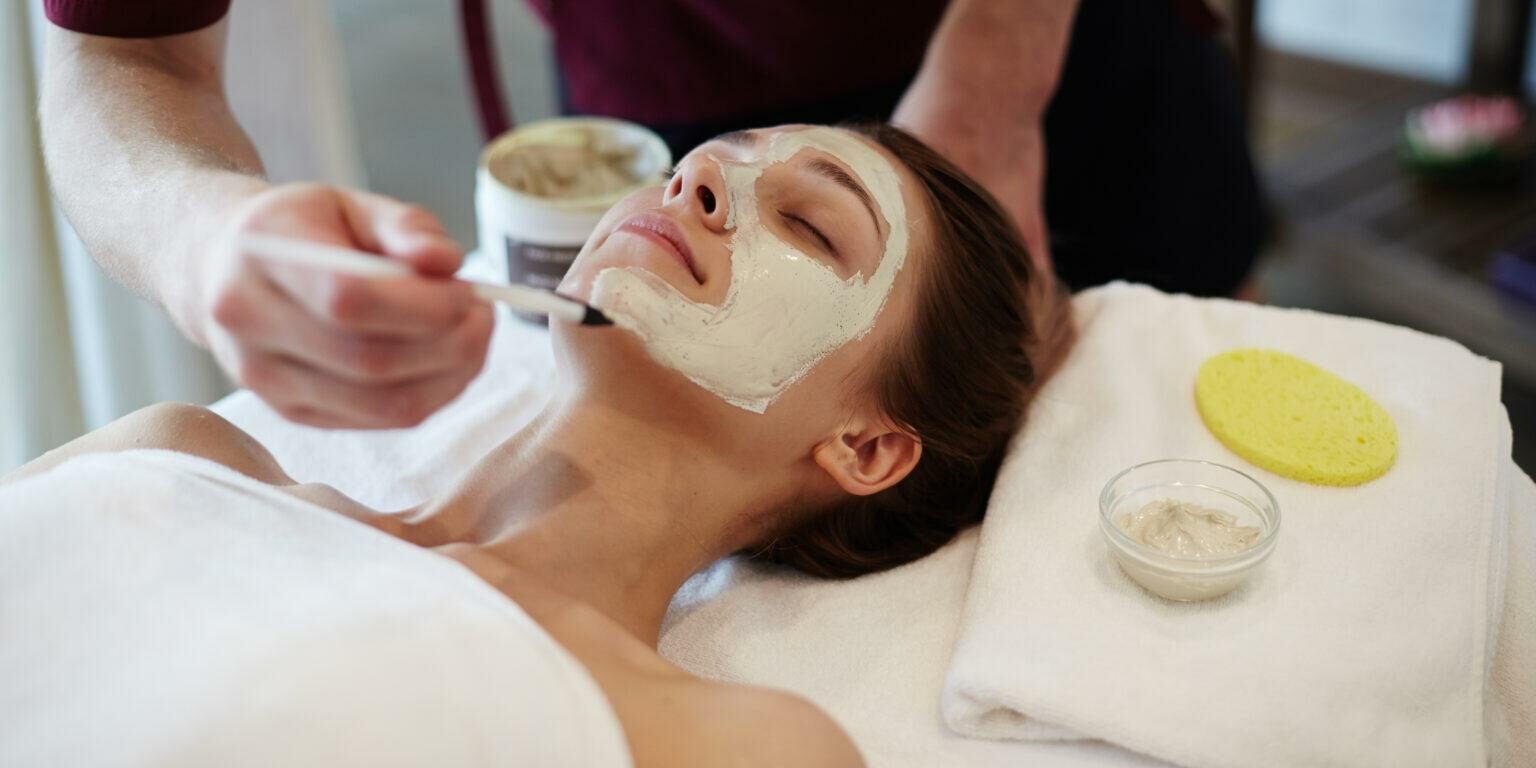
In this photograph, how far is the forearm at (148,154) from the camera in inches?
39.6

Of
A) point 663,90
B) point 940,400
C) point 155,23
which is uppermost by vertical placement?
point 155,23

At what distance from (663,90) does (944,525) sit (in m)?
0.81

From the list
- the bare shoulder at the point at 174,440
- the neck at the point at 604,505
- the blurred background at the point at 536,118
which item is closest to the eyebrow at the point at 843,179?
the neck at the point at 604,505

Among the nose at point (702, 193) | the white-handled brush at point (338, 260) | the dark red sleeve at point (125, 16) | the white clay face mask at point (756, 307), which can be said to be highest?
the dark red sleeve at point (125, 16)

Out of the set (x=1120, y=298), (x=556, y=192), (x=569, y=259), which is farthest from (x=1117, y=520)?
(x=556, y=192)

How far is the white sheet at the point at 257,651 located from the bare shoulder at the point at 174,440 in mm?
134

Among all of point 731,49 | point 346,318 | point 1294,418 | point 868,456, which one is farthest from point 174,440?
point 1294,418

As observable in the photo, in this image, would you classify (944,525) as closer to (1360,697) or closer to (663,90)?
(1360,697)

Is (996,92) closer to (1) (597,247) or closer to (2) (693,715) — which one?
(1) (597,247)

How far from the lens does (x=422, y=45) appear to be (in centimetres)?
419

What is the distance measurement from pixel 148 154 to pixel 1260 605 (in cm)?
108

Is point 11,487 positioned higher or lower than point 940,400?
higher

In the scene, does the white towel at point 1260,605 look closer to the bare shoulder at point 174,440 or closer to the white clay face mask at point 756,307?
the white clay face mask at point 756,307

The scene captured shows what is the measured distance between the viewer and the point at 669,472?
48.8 inches
